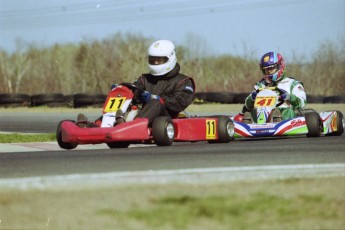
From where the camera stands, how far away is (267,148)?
419 inches

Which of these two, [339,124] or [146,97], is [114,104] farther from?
[339,124]

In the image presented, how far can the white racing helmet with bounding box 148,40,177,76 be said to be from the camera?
12.6 meters

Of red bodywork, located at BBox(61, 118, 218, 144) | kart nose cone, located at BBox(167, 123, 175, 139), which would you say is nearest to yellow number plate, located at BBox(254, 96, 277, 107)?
red bodywork, located at BBox(61, 118, 218, 144)

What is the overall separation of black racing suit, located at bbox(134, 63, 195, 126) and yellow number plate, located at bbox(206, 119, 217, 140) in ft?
1.33

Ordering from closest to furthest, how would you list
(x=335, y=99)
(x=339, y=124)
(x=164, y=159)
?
(x=164, y=159) → (x=339, y=124) → (x=335, y=99)

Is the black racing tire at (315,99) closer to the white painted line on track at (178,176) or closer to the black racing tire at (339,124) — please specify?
the black racing tire at (339,124)

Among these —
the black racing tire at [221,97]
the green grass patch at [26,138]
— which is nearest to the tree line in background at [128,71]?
the black racing tire at [221,97]

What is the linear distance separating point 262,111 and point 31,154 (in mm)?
4388

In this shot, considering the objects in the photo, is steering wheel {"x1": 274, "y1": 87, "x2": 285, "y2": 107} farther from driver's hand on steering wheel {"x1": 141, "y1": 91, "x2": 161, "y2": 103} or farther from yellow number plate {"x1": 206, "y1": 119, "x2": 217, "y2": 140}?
driver's hand on steering wheel {"x1": 141, "y1": 91, "x2": 161, "y2": 103}

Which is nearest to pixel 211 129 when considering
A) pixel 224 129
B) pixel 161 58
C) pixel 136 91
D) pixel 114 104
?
pixel 224 129

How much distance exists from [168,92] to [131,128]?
4.28ft

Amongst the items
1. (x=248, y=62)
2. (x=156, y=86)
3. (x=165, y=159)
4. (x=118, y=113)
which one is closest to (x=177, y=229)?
(x=165, y=159)

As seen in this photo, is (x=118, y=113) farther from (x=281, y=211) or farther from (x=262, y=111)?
(x=281, y=211)

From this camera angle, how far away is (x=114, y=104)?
11.8 meters
